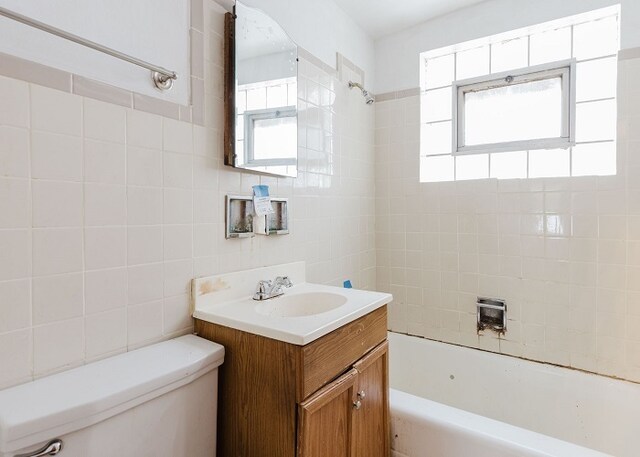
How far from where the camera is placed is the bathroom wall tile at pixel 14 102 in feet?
2.61

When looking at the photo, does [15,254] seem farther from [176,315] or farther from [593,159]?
[593,159]

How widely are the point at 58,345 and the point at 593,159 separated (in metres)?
2.46

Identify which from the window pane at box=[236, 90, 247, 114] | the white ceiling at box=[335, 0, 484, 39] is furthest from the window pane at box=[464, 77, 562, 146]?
the window pane at box=[236, 90, 247, 114]

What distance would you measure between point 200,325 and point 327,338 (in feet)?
1.51

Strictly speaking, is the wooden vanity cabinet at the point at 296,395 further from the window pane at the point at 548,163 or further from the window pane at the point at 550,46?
the window pane at the point at 550,46

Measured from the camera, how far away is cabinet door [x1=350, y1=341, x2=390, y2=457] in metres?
1.24

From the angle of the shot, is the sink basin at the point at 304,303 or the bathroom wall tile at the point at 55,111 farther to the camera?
the sink basin at the point at 304,303

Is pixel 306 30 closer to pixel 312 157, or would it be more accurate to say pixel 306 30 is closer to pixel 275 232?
pixel 312 157

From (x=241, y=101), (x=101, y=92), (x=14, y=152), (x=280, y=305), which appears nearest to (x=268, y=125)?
(x=241, y=101)

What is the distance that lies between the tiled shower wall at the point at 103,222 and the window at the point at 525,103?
134 cm

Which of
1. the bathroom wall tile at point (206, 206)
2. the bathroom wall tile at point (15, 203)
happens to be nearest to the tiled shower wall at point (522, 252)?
the bathroom wall tile at point (206, 206)

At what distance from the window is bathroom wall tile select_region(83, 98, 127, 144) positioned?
6.00ft

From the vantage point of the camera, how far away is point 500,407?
1910mm

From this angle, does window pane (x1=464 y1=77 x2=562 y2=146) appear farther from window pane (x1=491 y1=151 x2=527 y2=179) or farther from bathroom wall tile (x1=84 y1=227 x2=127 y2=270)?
bathroom wall tile (x1=84 y1=227 x2=127 y2=270)
